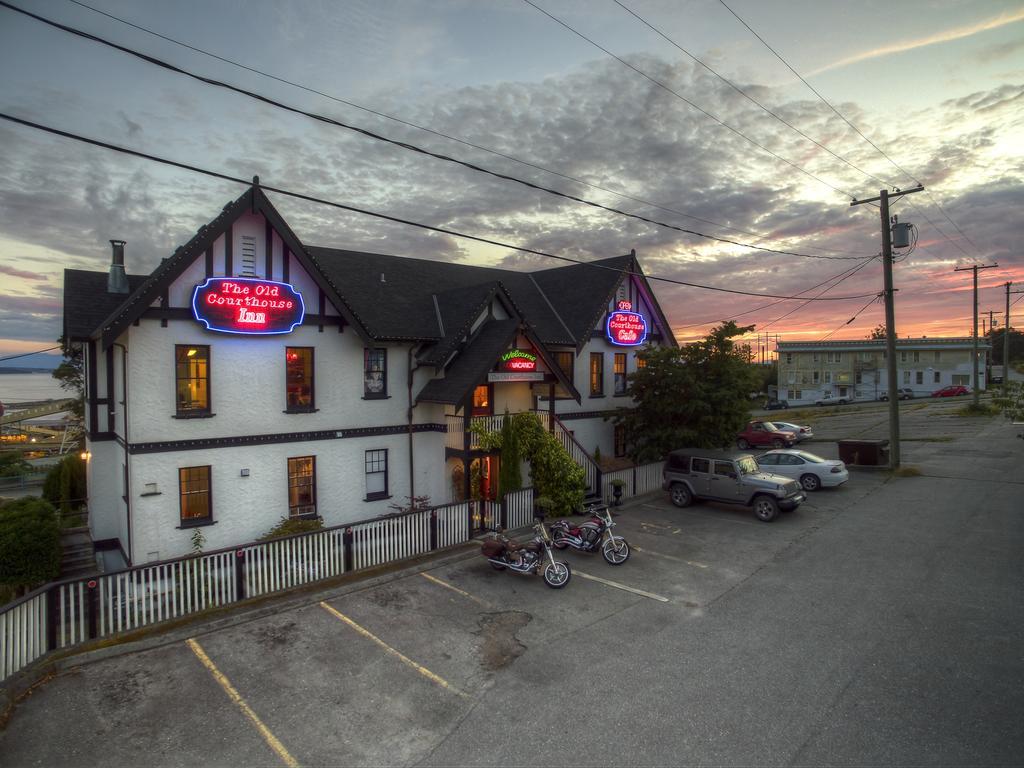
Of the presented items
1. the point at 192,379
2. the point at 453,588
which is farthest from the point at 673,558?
the point at 192,379

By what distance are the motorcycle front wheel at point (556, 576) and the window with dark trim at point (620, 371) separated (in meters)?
15.5

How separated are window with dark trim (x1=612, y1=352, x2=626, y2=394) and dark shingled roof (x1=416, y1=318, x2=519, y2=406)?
845 cm

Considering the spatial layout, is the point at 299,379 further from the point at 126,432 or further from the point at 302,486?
the point at 126,432

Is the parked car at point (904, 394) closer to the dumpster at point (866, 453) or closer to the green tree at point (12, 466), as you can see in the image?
the dumpster at point (866, 453)

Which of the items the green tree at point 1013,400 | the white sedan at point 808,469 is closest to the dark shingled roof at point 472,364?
the white sedan at point 808,469

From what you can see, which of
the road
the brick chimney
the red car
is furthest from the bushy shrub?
the red car

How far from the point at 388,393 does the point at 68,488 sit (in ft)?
47.3

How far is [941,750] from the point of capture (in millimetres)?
6934

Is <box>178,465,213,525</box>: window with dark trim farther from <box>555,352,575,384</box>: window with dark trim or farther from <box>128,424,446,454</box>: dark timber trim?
<box>555,352,575,384</box>: window with dark trim

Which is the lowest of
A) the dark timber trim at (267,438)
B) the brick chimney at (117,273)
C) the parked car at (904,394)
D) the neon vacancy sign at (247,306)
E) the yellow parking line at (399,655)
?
the yellow parking line at (399,655)

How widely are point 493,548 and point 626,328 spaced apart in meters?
16.4

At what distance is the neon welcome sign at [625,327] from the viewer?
26391 millimetres

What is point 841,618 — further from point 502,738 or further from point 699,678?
point 502,738

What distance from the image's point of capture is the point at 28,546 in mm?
14383
